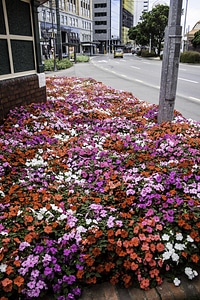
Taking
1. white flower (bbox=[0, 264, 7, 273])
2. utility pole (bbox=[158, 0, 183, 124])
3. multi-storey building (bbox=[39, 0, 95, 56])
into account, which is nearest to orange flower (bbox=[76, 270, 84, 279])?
white flower (bbox=[0, 264, 7, 273])

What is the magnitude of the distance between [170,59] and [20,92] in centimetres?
293

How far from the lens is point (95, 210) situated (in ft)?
9.53

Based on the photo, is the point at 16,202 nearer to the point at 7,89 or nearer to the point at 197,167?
the point at 197,167

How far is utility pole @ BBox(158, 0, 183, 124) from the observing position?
5113mm

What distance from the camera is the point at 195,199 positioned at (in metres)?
3.05

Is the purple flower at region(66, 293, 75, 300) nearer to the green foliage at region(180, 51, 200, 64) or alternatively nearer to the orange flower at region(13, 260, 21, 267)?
the orange flower at region(13, 260, 21, 267)

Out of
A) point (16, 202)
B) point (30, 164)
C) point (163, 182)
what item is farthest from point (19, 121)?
point (163, 182)

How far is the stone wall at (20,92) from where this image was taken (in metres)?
5.31

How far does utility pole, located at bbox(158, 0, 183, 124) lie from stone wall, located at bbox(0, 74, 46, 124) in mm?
2732

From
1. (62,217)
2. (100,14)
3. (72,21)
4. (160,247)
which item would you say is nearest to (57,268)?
(62,217)

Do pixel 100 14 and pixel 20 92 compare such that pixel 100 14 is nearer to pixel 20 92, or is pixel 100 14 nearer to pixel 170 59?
pixel 20 92

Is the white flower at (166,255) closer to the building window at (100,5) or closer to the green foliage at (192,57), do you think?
the green foliage at (192,57)

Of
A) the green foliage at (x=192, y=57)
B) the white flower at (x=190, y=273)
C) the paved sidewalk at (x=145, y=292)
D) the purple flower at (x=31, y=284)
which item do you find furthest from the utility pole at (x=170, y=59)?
the green foliage at (x=192, y=57)

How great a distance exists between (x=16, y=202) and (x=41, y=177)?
2.11 ft
